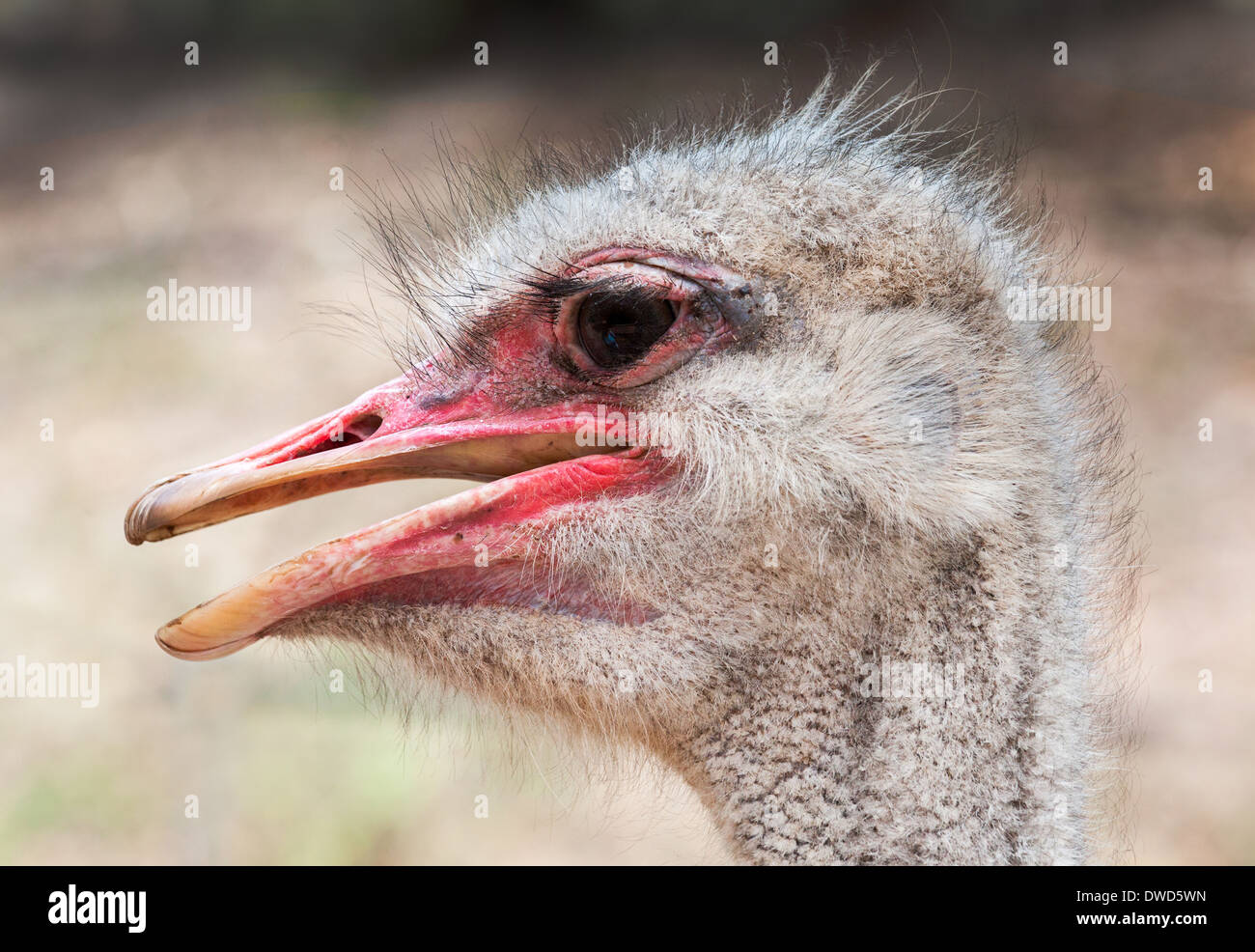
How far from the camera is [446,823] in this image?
14.3ft

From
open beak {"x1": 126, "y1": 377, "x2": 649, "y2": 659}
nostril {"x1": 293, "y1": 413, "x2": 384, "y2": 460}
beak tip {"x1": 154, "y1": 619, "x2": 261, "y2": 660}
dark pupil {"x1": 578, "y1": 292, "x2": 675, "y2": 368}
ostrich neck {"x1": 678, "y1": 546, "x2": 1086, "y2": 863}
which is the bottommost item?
ostrich neck {"x1": 678, "y1": 546, "x2": 1086, "y2": 863}

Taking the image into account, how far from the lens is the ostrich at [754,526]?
1.68 metres

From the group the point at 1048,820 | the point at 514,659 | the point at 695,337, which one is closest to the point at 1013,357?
the point at 695,337

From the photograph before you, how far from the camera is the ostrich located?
168 centimetres

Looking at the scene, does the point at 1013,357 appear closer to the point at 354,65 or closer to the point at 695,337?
the point at 695,337

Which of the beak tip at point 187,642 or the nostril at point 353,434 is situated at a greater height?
the nostril at point 353,434

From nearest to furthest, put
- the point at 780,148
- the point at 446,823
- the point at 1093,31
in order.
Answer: the point at 780,148 < the point at 446,823 < the point at 1093,31

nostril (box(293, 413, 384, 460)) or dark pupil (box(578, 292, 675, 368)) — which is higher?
dark pupil (box(578, 292, 675, 368))

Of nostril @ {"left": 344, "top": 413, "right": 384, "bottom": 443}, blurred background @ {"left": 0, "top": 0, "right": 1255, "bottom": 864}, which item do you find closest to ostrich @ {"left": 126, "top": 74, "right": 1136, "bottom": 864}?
nostril @ {"left": 344, "top": 413, "right": 384, "bottom": 443}

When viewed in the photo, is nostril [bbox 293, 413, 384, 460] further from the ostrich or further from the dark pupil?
the dark pupil

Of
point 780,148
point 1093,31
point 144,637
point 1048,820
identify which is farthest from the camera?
point 1093,31

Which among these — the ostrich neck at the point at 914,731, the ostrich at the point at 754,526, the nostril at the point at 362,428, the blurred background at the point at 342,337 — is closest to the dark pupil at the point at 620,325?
the ostrich at the point at 754,526

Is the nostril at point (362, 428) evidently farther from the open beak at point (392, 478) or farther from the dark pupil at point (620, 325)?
the dark pupil at point (620, 325)

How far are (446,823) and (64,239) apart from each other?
5.52 metres
